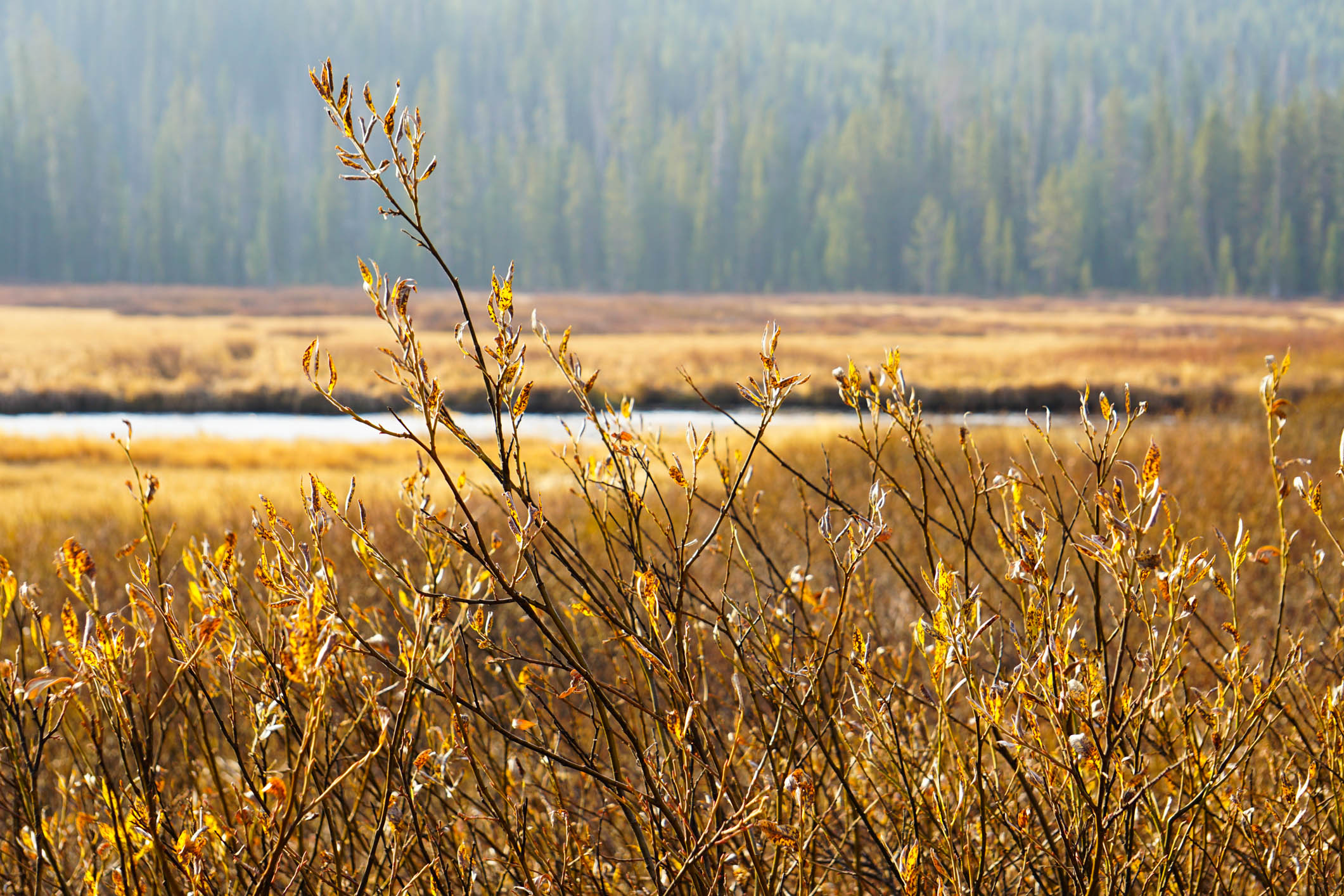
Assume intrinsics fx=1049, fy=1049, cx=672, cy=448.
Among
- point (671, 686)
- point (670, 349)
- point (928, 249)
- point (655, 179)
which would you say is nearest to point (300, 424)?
point (670, 349)

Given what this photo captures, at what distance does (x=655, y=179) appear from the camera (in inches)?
2805

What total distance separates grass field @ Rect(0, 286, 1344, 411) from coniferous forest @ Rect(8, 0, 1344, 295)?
1687 centimetres

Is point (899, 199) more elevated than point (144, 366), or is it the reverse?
point (899, 199)

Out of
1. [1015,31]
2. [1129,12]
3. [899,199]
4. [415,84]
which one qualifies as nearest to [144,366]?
[899,199]

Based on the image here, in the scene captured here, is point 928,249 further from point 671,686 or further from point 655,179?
point 671,686

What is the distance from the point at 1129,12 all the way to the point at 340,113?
161 m

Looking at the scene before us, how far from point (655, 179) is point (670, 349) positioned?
4262 cm

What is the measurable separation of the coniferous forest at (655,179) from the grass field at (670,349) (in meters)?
16.9

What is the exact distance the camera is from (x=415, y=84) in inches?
3644

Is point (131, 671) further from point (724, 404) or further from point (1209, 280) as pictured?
point (1209, 280)

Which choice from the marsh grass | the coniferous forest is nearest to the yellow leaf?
the marsh grass

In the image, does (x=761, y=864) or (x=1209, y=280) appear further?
(x=1209, y=280)

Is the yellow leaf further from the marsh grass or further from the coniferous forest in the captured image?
the coniferous forest

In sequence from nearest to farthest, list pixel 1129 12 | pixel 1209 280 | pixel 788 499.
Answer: pixel 788 499
pixel 1209 280
pixel 1129 12
